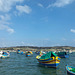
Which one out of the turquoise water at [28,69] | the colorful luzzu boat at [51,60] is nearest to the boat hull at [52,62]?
the colorful luzzu boat at [51,60]

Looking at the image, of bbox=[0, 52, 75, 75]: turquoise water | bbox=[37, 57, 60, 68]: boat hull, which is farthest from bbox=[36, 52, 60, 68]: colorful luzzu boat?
bbox=[0, 52, 75, 75]: turquoise water

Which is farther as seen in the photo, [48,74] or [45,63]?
[45,63]

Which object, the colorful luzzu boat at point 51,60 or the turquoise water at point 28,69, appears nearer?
the turquoise water at point 28,69

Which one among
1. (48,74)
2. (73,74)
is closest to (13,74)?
(48,74)

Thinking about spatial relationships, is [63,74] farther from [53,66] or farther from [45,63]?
[45,63]

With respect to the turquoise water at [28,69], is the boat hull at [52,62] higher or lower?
higher

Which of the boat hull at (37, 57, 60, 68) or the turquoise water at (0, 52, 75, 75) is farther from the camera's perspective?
the boat hull at (37, 57, 60, 68)

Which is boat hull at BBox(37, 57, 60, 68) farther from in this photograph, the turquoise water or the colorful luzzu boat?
the turquoise water

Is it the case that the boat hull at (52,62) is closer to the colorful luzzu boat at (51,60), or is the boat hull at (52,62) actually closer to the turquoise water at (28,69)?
the colorful luzzu boat at (51,60)

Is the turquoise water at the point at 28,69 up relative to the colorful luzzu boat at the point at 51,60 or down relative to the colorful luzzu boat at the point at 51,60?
down

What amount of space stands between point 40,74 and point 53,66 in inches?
286

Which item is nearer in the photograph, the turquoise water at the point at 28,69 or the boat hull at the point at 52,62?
the turquoise water at the point at 28,69

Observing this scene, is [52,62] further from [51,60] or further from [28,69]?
[28,69]

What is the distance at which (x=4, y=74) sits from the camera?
26234mm
